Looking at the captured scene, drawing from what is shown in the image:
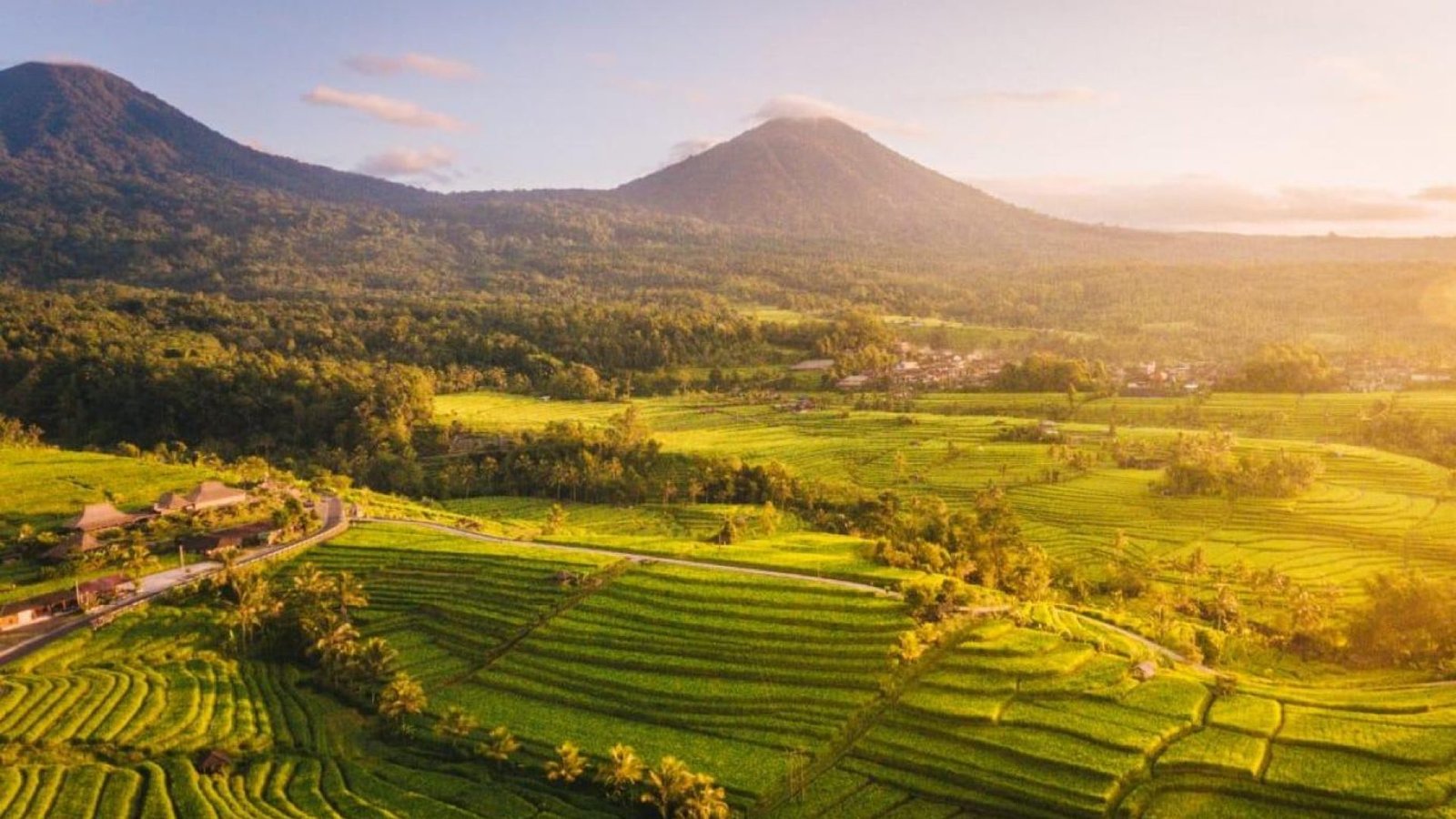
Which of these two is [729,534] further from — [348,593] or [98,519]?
[98,519]

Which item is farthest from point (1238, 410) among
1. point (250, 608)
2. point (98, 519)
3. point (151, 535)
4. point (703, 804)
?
point (98, 519)

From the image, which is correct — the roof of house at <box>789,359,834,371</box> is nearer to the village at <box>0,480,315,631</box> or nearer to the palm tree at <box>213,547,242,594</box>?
the village at <box>0,480,315,631</box>

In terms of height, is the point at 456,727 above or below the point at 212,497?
below

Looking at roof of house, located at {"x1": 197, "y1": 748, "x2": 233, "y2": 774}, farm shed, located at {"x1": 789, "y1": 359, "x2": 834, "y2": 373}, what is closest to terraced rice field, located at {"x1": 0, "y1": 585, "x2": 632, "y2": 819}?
roof of house, located at {"x1": 197, "y1": 748, "x2": 233, "y2": 774}

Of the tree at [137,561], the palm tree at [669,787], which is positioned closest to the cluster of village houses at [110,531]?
the tree at [137,561]

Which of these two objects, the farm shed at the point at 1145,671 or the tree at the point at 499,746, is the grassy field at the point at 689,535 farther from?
the tree at the point at 499,746

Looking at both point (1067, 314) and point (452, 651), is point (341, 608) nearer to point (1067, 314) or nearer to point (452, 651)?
point (452, 651)

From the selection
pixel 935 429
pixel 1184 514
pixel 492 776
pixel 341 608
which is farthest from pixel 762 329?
pixel 492 776

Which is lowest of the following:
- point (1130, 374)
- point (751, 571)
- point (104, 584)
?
point (104, 584)
